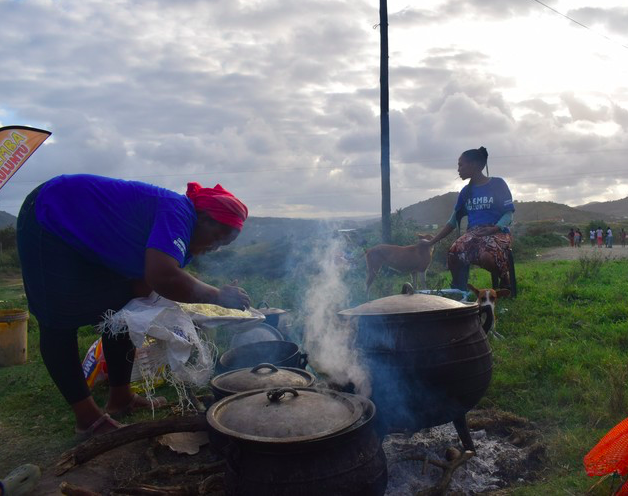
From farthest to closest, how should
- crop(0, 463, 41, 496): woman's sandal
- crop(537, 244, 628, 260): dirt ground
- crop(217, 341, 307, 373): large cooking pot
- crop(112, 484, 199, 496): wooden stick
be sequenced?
crop(537, 244, 628, 260): dirt ground → crop(217, 341, 307, 373): large cooking pot → crop(0, 463, 41, 496): woman's sandal → crop(112, 484, 199, 496): wooden stick

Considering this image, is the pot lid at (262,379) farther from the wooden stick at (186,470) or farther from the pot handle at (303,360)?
the pot handle at (303,360)

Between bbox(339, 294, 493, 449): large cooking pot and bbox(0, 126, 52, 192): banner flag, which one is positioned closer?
bbox(339, 294, 493, 449): large cooking pot

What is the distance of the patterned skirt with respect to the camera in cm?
608

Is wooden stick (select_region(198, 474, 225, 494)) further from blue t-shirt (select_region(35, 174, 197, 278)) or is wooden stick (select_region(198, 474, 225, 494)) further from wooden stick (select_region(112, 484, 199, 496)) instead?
blue t-shirt (select_region(35, 174, 197, 278))

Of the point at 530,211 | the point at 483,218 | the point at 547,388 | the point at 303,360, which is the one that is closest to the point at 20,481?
the point at 303,360

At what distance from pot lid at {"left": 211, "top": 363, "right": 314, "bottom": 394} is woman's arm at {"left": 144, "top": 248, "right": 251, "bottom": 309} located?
19.8 inches

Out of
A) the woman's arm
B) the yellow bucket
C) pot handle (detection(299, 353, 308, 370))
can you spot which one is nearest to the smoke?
pot handle (detection(299, 353, 308, 370))

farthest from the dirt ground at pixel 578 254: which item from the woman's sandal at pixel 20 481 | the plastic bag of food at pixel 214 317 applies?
the woman's sandal at pixel 20 481

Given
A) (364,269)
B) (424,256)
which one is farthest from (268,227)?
(424,256)

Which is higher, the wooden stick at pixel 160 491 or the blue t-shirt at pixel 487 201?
the blue t-shirt at pixel 487 201

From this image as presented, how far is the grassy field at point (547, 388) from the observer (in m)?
3.00

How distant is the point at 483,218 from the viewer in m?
6.18

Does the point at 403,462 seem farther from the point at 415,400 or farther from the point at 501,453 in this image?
the point at 501,453

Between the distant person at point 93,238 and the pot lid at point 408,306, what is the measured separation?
74 cm
